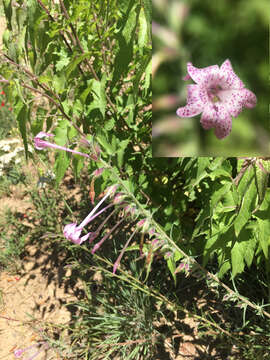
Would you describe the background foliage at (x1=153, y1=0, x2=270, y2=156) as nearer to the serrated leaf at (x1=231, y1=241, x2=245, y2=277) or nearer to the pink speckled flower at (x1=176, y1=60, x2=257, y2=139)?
the pink speckled flower at (x1=176, y1=60, x2=257, y2=139)

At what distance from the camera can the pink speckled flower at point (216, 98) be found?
602 mm

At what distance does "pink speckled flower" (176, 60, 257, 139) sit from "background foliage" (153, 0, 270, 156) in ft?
0.04

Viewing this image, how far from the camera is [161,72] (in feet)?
1.96

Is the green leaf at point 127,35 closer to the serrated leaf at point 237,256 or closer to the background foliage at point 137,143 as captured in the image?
the background foliage at point 137,143

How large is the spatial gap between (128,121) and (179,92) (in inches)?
29.7

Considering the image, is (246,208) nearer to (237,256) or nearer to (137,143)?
(237,256)

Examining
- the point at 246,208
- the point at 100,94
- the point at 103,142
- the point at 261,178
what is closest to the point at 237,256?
the point at 246,208

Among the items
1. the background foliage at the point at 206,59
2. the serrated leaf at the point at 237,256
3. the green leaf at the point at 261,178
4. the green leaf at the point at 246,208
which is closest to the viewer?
the background foliage at the point at 206,59

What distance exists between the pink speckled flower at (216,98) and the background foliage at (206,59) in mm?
13

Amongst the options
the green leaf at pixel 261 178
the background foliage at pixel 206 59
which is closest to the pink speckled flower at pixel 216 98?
the background foliage at pixel 206 59

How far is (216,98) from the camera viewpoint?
674 millimetres

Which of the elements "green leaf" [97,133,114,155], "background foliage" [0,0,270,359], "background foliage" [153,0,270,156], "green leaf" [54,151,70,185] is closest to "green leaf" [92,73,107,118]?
"background foliage" [0,0,270,359]

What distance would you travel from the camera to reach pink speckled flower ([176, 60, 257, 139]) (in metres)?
0.60

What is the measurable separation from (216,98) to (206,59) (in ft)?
0.36
